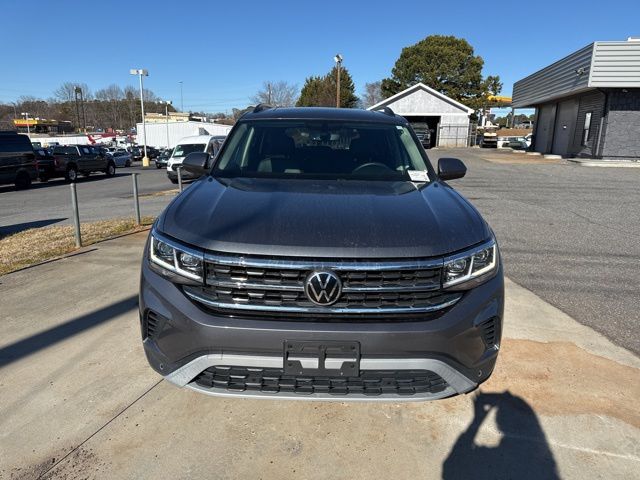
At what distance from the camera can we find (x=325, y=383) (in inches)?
84.1

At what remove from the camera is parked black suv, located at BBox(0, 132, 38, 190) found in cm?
1756

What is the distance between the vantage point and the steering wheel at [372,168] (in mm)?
3342

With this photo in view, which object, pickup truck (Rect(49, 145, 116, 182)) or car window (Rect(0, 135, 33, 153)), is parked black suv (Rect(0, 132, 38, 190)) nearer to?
car window (Rect(0, 135, 33, 153))

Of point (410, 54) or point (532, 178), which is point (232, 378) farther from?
point (410, 54)

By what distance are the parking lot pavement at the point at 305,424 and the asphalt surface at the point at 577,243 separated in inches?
33.0

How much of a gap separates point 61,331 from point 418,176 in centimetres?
308

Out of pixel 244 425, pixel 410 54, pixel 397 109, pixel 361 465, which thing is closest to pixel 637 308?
pixel 361 465

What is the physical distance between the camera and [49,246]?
21.5 feet

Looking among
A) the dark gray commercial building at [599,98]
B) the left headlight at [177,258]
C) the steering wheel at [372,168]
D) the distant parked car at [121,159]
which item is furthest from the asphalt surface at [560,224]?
the distant parked car at [121,159]

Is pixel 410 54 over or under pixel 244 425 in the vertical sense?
over

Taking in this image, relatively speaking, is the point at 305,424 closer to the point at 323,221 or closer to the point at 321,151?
the point at 323,221

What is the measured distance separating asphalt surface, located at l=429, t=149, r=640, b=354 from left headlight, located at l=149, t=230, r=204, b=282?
334cm

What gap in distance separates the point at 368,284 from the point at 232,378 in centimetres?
79

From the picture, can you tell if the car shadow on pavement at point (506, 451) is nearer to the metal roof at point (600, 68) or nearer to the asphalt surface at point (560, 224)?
the asphalt surface at point (560, 224)
